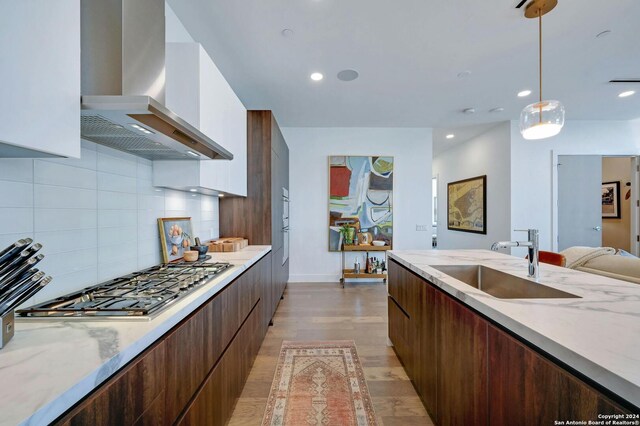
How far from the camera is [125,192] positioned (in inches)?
60.7

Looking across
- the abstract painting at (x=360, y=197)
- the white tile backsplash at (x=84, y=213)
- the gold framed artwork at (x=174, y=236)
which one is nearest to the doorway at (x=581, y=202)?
the abstract painting at (x=360, y=197)

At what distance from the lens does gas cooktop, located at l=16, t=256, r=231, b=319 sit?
2.94ft

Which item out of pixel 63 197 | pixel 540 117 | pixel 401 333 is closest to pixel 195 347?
pixel 63 197

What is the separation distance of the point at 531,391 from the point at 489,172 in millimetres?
4934

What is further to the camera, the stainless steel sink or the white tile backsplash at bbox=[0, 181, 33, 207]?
the stainless steel sink

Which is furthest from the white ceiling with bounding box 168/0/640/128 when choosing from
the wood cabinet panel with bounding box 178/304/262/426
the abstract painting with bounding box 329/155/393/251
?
the wood cabinet panel with bounding box 178/304/262/426

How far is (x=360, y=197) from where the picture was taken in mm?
4477

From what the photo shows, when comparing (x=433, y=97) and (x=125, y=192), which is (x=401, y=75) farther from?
(x=125, y=192)

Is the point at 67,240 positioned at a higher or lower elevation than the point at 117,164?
lower

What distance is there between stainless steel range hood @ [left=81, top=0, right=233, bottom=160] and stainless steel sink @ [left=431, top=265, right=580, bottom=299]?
1790mm

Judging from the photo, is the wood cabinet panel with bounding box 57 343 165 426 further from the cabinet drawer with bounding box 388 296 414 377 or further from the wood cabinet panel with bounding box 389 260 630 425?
the cabinet drawer with bounding box 388 296 414 377

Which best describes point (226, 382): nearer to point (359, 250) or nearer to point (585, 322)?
point (585, 322)

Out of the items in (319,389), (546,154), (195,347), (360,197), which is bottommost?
(319,389)

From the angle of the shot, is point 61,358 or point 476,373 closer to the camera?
point 61,358
